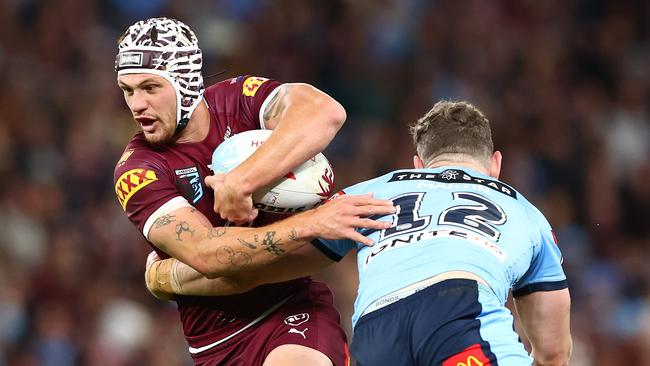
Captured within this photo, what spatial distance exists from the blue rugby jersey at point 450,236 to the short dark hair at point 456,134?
0.14 meters

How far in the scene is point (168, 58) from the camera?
5.17 m

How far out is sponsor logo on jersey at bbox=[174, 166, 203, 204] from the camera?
5207 millimetres

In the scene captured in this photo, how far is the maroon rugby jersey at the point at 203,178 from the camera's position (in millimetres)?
5051

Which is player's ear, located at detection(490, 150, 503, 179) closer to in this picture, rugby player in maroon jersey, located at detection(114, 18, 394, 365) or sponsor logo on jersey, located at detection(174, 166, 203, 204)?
rugby player in maroon jersey, located at detection(114, 18, 394, 365)

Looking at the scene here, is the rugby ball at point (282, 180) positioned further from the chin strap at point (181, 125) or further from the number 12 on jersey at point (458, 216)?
the number 12 on jersey at point (458, 216)

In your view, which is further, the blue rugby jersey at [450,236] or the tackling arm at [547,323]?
the tackling arm at [547,323]

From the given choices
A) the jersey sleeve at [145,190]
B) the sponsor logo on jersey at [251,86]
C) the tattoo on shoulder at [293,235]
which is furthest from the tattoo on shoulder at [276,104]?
the tattoo on shoulder at [293,235]

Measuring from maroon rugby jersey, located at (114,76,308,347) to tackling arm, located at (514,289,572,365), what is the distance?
3.95ft

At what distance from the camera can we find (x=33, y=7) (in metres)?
12.7

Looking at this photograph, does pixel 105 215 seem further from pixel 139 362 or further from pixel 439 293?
pixel 439 293

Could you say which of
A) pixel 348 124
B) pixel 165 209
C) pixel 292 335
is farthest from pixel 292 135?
pixel 348 124

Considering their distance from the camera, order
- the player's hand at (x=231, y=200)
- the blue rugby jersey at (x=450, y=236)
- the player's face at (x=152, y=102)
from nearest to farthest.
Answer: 1. the blue rugby jersey at (x=450, y=236)
2. the player's hand at (x=231, y=200)
3. the player's face at (x=152, y=102)

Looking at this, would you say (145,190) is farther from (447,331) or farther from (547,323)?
(547,323)

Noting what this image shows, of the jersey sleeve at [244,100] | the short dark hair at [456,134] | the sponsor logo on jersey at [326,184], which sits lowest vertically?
the sponsor logo on jersey at [326,184]
